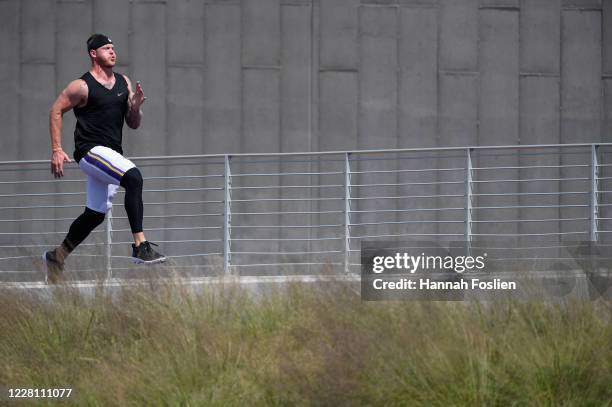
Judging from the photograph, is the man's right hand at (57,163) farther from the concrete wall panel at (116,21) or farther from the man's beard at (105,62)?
the concrete wall panel at (116,21)

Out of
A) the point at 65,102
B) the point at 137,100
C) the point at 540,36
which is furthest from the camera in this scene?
the point at 540,36

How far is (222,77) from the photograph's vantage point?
1345 cm

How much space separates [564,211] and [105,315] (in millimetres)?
7004

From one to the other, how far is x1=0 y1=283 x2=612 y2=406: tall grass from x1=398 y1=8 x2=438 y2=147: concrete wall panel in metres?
5.93

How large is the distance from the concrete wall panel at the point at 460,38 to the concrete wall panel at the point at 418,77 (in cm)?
10

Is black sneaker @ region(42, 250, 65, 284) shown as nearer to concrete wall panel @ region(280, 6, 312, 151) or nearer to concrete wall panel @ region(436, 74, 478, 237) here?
concrete wall panel @ region(280, 6, 312, 151)

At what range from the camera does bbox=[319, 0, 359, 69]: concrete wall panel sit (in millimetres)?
13430

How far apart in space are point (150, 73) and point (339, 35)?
6.81 ft

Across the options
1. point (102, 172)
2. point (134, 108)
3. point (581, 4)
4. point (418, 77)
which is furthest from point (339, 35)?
point (102, 172)

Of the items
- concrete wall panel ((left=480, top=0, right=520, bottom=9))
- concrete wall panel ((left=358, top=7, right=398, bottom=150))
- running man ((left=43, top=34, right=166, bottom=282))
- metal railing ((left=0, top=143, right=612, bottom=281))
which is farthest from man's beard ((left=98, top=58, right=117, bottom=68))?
concrete wall panel ((left=480, top=0, right=520, bottom=9))

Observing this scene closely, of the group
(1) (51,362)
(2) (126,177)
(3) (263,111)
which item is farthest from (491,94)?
(1) (51,362)

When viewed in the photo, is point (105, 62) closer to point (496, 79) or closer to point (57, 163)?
point (57, 163)

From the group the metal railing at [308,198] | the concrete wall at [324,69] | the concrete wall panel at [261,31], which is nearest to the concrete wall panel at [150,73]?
the concrete wall at [324,69]

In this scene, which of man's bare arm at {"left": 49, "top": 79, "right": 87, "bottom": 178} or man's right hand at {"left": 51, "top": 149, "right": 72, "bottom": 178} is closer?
man's right hand at {"left": 51, "top": 149, "right": 72, "bottom": 178}
